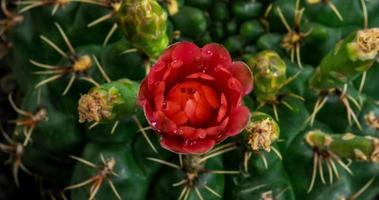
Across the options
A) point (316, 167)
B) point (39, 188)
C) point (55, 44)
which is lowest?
point (39, 188)

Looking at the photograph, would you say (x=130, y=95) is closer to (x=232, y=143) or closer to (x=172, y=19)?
(x=232, y=143)

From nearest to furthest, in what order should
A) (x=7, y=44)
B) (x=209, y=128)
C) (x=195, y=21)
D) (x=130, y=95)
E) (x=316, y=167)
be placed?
(x=209, y=128) < (x=130, y=95) < (x=316, y=167) < (x=195, y=21) < (x=7, y=44)

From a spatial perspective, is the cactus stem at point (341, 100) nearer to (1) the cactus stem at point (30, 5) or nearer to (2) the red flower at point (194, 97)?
(2) the red flower at point (194, 97)

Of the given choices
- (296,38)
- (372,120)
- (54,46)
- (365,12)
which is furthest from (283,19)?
(54,46)

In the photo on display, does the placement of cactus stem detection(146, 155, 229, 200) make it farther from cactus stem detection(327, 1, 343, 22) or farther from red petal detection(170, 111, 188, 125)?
cactus stem detection(327, 1, 343, 22)

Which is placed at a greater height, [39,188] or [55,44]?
[55,44]

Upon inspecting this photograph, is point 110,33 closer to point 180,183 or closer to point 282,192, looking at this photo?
point 180,183

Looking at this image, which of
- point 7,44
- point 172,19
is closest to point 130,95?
point 172,19
